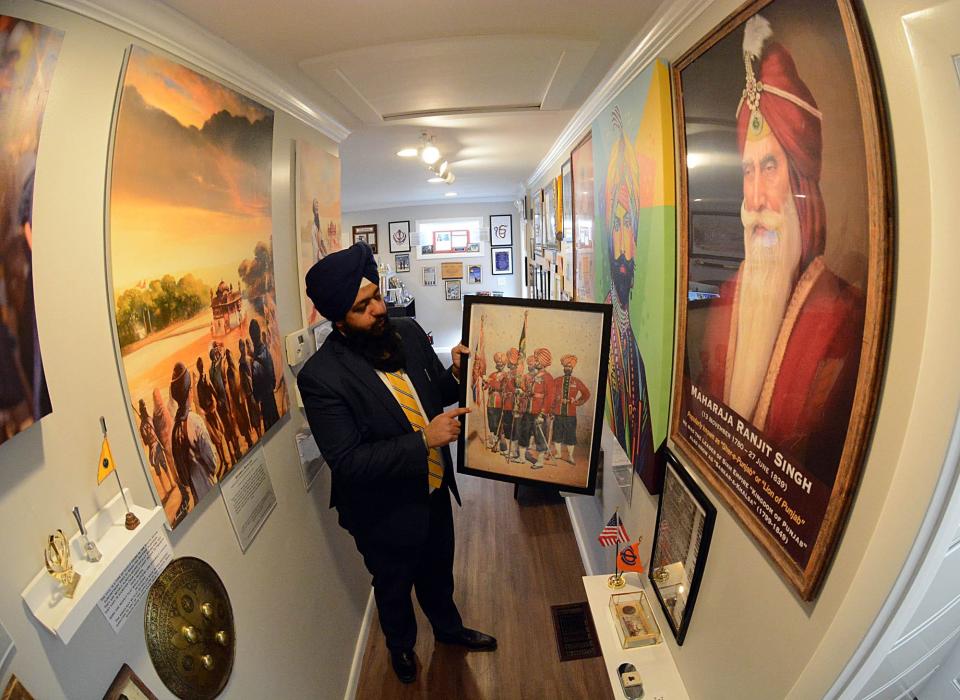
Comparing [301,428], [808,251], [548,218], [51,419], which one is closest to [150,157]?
[51,419]

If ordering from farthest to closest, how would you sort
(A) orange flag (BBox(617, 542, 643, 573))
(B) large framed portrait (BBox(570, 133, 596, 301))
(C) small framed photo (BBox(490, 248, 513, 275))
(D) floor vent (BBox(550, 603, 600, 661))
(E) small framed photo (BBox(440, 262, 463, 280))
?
(E) small framed photo (BBox(440, 262, 463, 280)), (C) small framed photo (BBox(490, 248, 513, 275)), (D) floor vent (BBox(550, 603, 600, 661)), (B) large framed portrait (BBox(570, 133, 596, 301)), (A) orange flag (BBox(617, 542, 643, 573))

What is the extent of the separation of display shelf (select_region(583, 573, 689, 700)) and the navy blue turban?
1214 millimetres

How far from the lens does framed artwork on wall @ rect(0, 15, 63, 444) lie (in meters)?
0.61

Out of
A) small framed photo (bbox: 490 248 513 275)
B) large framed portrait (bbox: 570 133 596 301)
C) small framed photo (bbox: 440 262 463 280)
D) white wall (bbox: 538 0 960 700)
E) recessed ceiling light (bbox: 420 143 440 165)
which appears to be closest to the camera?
white wall (bbox: 538 0 960 700)

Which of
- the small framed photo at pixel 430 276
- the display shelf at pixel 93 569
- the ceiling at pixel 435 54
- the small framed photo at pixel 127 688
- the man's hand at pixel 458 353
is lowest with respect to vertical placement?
the small framed photo at pixel 127 688

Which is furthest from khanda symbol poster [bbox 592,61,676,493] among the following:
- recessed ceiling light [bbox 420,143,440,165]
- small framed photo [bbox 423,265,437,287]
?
small framed photo [bbox 423,265,437,287]

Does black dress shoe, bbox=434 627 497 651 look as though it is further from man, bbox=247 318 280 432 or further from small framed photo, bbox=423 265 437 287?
small framed photo, bbox=423 265 437 287

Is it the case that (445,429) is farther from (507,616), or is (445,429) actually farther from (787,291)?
(507,616)

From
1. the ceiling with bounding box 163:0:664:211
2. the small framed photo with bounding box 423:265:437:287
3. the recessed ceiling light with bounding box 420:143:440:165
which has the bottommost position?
the small framed photo with bounding box 423:265:437:287

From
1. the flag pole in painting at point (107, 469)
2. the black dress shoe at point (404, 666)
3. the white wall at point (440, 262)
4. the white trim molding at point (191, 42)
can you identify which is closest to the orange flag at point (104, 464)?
the flag pole in painting at point (107, 469)

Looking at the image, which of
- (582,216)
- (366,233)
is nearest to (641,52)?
(582,216)

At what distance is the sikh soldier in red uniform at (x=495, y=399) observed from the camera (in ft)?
4.48

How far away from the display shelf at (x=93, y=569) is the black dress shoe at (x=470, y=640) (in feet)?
5.48

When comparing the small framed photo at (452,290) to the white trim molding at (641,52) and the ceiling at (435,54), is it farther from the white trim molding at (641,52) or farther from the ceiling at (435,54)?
the white trim molding at (641,52)
